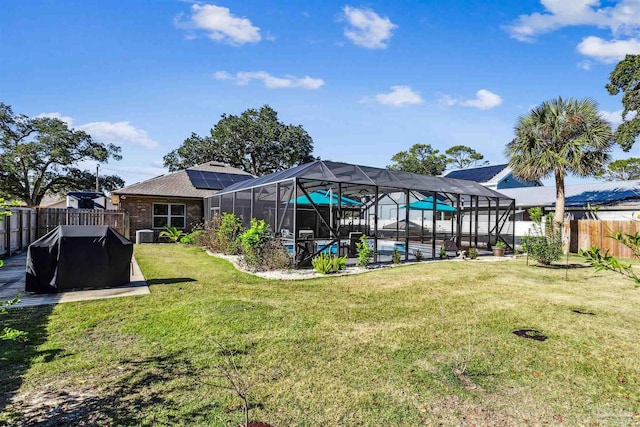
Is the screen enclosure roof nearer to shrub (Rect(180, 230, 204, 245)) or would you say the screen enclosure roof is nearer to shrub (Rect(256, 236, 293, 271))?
shrub (Rect(256, 236, 293, 271))

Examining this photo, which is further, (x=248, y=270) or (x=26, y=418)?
(x=248, y=270)

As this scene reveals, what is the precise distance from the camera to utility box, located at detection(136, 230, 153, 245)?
17.2m

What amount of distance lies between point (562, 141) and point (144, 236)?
1973cm

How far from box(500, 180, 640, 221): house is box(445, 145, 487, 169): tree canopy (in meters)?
23.0

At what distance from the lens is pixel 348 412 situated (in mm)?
2969

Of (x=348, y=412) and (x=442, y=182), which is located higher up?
(x=442, y=182)

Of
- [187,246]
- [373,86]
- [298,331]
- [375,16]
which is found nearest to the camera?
[298,331]

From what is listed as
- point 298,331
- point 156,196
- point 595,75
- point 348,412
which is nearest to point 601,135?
point 595,75

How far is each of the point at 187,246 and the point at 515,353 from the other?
47.5 feet

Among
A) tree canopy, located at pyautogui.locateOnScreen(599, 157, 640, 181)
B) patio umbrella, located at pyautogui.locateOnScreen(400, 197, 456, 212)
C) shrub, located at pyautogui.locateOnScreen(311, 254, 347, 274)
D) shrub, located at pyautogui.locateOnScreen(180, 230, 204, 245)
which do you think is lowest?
shrub, located at pyautogui.locateOnScreen(311, 254, 347, 274)

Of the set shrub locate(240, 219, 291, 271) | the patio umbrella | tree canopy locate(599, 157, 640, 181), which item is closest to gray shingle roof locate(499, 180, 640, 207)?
the patio umbrella

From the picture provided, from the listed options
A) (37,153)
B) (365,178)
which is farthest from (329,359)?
(37,153)

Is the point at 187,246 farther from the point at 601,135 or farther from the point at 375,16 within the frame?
the point at 601,135

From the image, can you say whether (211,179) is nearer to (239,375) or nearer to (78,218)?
(78,218)
